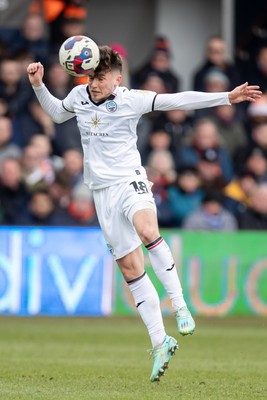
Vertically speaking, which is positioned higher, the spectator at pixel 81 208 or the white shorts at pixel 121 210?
the white shorts at pixel 121 210

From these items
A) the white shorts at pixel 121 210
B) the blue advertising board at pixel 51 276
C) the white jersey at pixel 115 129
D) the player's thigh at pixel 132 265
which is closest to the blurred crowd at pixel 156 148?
the blue advertising board at pixel 51 276

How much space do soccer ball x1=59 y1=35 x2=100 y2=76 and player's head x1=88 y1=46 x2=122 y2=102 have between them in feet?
0.55

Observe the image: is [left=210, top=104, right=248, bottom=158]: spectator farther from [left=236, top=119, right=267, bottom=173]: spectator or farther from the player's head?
the player's head

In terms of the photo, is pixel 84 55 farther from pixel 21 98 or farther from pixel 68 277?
pixel 21 98

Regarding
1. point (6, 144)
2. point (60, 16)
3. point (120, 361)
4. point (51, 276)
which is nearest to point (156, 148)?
point (6, 144)

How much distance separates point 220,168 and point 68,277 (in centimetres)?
323

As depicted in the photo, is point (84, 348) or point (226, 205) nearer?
point (84, 348)

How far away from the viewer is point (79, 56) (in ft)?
34.5

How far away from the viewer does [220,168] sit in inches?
771

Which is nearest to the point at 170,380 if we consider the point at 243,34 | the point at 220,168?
the point at 220,168

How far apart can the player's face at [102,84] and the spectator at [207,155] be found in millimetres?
8345

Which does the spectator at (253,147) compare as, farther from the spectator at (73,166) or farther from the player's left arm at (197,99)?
the player's left arm at (197,99)

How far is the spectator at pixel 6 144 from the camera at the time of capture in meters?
18.8

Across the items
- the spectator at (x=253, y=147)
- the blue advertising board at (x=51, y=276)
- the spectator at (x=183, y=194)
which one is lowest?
the blue advertising board at (x=51, y=276)
